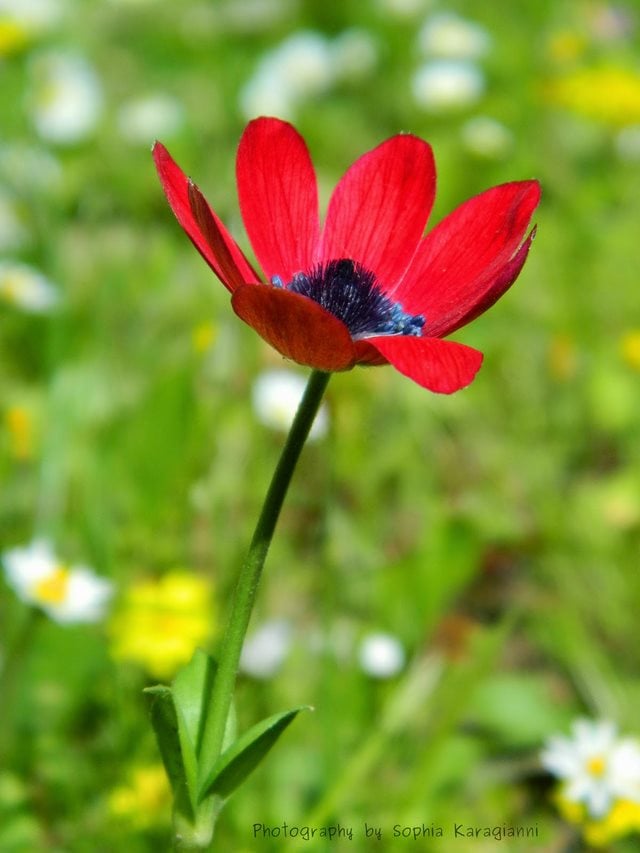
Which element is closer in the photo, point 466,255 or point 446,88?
point 466,255

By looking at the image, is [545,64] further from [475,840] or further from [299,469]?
[475,840]

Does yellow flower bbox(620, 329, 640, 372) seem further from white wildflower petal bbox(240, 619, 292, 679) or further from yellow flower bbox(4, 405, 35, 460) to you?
yellow flower bbox(4, 405, 35, 460)

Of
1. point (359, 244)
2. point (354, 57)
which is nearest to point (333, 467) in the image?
point (359, 244)

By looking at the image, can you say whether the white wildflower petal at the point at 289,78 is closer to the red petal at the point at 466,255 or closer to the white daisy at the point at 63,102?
the white daisy at the point at 63,102

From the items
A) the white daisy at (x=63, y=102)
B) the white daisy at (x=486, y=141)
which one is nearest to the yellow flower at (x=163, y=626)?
the white daisy at (x=486, y=141)

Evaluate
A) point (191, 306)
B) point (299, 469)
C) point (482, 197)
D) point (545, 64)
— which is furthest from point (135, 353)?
point (545, 64)

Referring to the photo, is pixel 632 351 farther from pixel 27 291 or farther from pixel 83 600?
pixel 83 600

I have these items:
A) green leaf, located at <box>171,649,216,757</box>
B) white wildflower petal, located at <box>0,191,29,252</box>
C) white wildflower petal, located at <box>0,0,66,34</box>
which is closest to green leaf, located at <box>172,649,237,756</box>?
green leaf, located at <box>171,649,216,757</box>
